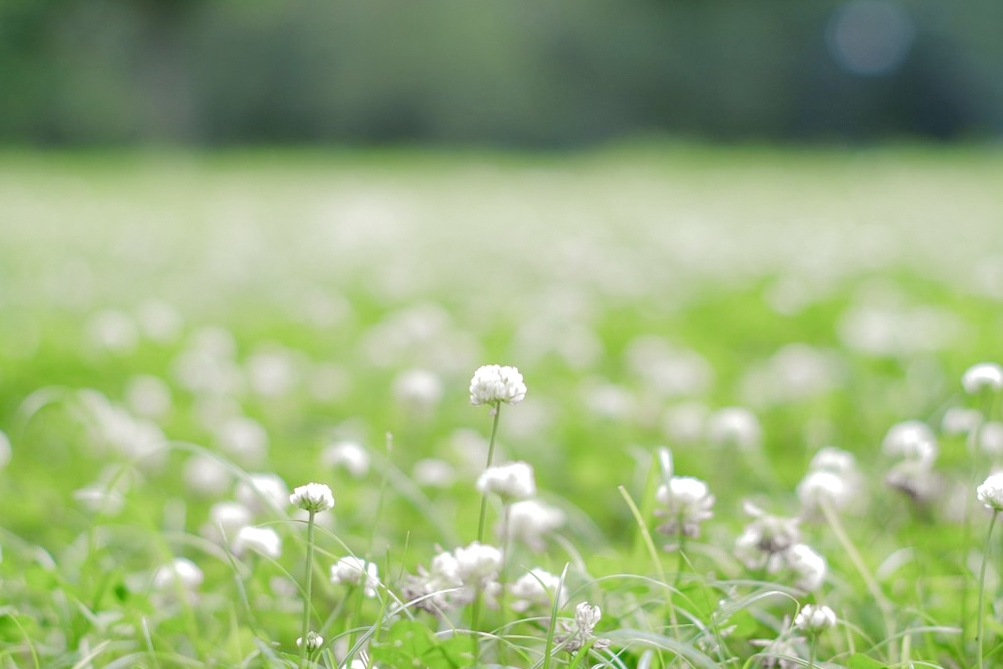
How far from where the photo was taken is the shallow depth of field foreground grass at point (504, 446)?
1.05 meters

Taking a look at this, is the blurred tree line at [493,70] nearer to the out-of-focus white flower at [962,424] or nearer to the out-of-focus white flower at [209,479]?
the out-of-focus white flower at [209,479]

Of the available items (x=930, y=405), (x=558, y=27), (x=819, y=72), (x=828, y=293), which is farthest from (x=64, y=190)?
(x=819, y=72)

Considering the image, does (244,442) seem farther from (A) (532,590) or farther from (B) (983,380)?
(B) (983,380)

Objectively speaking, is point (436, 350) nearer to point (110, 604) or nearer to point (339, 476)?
point (339, 476)

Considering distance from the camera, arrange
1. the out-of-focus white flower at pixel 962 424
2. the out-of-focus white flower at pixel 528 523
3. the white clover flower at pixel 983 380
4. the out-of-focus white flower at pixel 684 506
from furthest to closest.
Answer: the out-of-focus white flower at pixel 962 424 → the out-of-focus white flower at pixel 528 523 → the white clover flower at pixel 983 380 → the out-of-focus white flower at pixel 684 506

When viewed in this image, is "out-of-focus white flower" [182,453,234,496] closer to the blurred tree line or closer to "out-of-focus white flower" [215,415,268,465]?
"out-of-focus white flower" [215,415,268,465]

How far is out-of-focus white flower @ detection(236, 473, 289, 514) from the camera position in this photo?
1.22m

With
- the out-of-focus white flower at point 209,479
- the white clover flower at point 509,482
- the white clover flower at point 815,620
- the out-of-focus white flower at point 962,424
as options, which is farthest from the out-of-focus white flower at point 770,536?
the out-of-focus white flower at point 209,479

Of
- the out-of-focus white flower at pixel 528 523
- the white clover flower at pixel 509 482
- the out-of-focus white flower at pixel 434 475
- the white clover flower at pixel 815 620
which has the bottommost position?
the out-of-focus white flower at pixel 434 475

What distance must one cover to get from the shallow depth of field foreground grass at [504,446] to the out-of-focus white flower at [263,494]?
1cm

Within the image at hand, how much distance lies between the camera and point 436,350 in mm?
2688

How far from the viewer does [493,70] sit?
20234 mm

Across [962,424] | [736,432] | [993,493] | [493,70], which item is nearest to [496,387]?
[993,493]

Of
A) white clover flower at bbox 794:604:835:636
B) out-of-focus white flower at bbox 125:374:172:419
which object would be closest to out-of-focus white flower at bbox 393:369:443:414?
out-of-focus white flower at bbox 125:374:172:419
